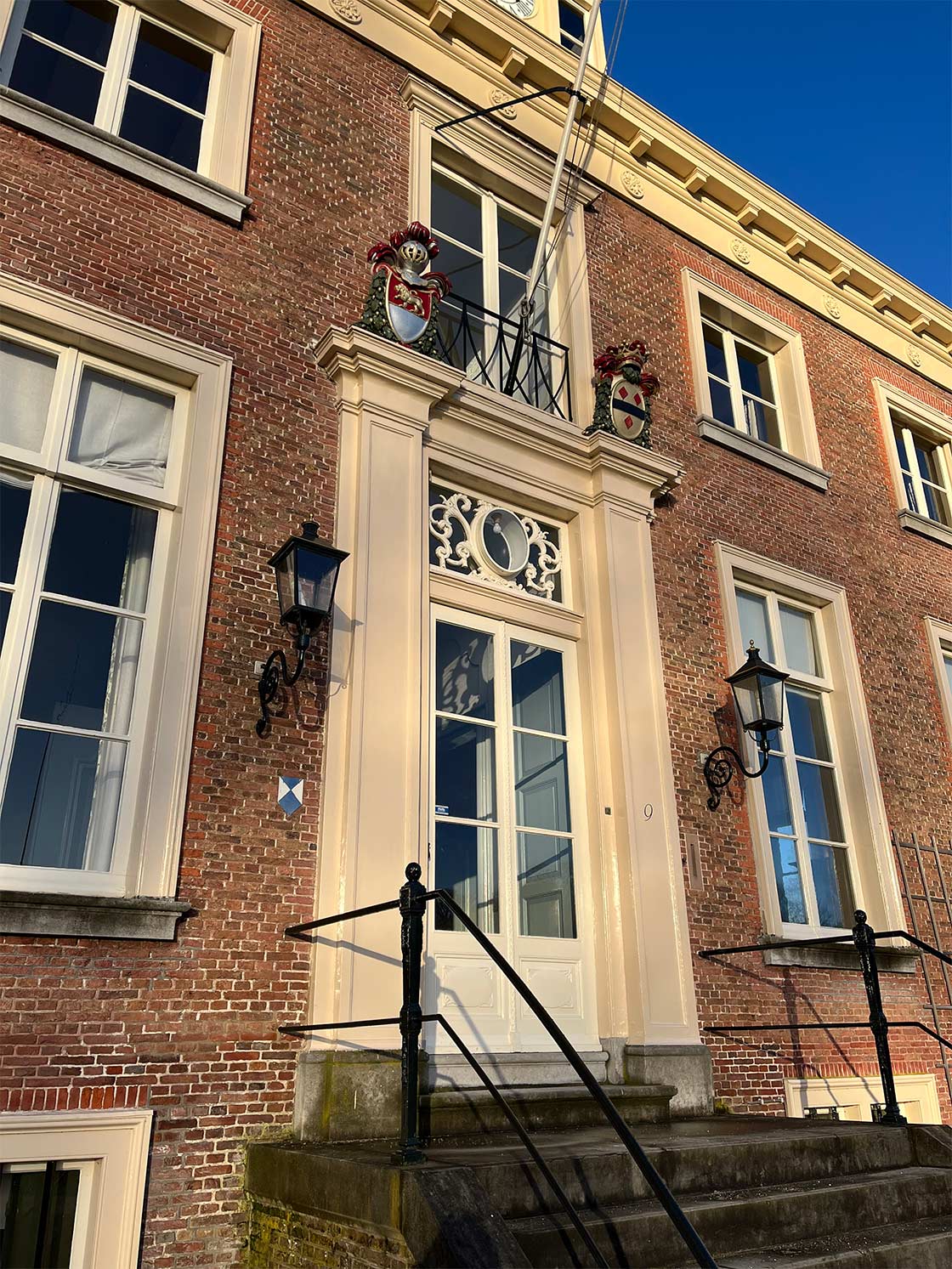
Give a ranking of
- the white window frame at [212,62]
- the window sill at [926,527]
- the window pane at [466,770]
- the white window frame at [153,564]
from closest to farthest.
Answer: the white window frame at [153,564] → the window pane at [466,770] → the white window frame at [212,62] → the window sill at [926,527]

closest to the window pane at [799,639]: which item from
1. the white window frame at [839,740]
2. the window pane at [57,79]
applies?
the white window frame at [839,740]

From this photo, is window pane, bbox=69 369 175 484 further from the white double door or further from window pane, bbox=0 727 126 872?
the white double door

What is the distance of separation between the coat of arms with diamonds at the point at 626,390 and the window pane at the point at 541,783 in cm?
277

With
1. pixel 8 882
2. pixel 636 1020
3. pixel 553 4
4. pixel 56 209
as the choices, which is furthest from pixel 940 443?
pixel 8 882

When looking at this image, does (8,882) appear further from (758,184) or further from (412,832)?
(758,184)

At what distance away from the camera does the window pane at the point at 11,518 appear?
17.4ft

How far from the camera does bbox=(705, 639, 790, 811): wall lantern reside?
24.5ft

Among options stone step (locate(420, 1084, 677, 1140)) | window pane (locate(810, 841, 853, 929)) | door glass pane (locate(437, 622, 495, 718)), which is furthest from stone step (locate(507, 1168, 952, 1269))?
door glass pane (locate(437, 622, 495, 718))

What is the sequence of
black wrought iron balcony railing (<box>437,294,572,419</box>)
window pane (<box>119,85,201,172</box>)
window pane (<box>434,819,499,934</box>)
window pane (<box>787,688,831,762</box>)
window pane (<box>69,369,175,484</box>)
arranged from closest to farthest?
window pane (<box>69,369,175,484</box>)
window pane (<box>434,819,499,934</box>)
window pane (<box>119,85,201,172</box>)
black wrought iron balcony railing (<box>437,294,572,419</box>)
window pane (<box>787,688,831,762</box>)

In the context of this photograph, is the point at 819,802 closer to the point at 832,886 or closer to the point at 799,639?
the point at 832,886

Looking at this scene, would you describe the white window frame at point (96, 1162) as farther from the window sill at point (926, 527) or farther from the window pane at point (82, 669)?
the window sill at point (926, 527)

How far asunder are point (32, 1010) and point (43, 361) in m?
3.52

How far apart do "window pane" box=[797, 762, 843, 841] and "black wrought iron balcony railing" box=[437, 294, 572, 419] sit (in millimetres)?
3736

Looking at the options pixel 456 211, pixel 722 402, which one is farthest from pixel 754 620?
pixel 456 211
